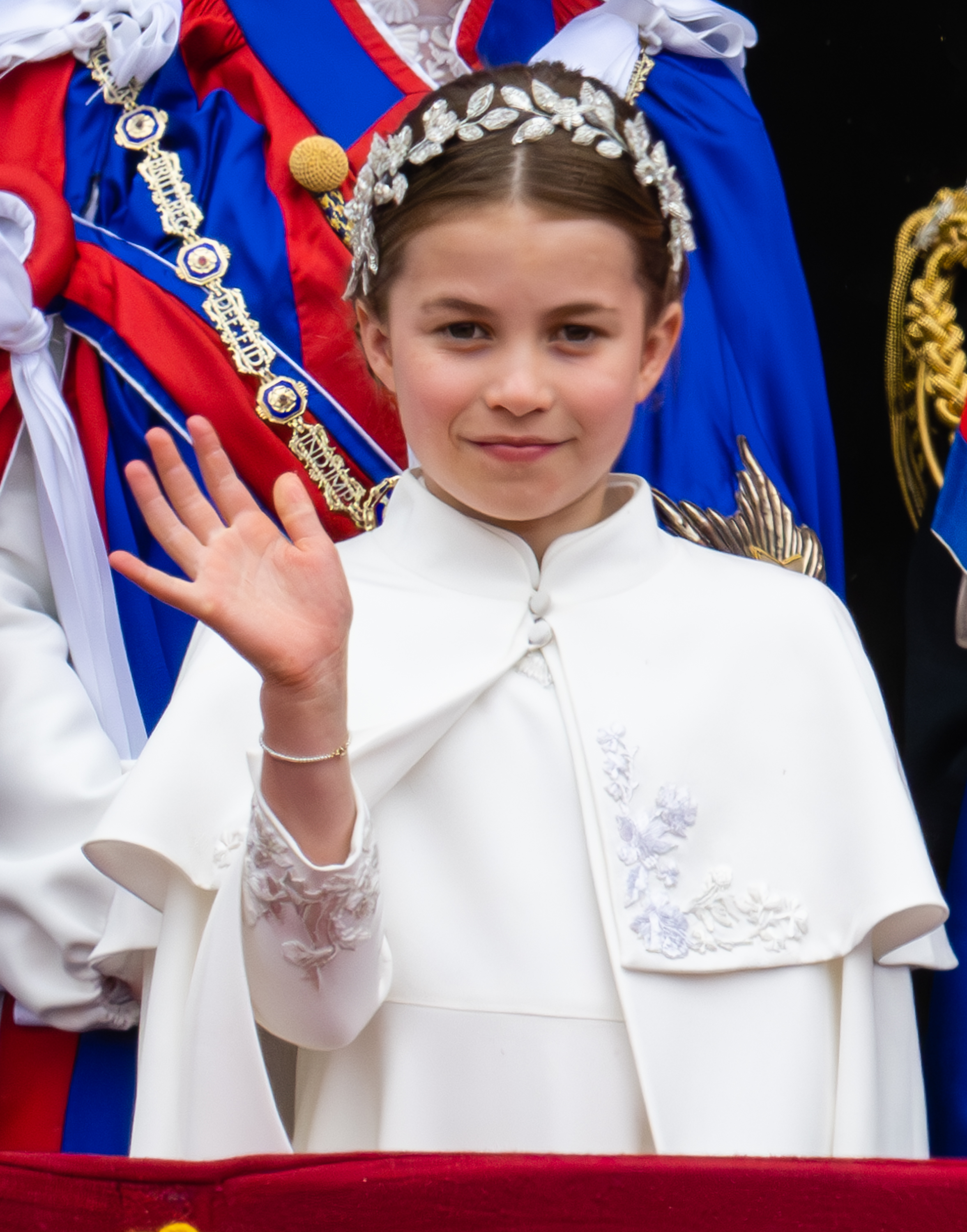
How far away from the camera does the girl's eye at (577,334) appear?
1.15 m

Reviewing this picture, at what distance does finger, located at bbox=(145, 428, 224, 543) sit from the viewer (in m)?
0.95

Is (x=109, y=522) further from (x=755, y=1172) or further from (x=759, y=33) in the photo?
(x=759, y=33)

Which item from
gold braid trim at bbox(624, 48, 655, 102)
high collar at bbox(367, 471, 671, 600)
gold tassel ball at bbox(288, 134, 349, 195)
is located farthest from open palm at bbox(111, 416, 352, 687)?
gold braid trim at bbox(624, 48, 655, 102)

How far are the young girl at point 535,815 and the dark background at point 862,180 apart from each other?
678 millimetres

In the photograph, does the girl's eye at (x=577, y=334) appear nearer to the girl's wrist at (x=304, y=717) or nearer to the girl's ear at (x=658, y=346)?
the girl's ear at (x=658, y=346)

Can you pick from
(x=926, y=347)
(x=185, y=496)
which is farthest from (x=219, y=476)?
(x=926, y=347)

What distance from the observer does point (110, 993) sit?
1276mm

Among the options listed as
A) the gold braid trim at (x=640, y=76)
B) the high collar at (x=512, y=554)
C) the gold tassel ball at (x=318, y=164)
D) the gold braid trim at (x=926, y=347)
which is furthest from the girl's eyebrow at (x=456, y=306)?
the gold braid trim at (x=926, y=347)

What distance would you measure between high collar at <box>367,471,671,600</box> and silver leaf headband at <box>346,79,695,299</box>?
0.19 m

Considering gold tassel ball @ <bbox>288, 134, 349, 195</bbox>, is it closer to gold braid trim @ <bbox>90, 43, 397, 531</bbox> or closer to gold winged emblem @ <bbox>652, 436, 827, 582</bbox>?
gold braid trim @ <bbox>90, 43, 397, 531</bbox>

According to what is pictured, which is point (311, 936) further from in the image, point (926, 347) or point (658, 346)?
point (926, 347)

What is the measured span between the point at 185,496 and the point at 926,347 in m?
1.04

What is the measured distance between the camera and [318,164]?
149cm

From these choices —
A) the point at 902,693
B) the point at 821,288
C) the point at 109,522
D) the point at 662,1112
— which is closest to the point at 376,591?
Result: the point at 109,522
